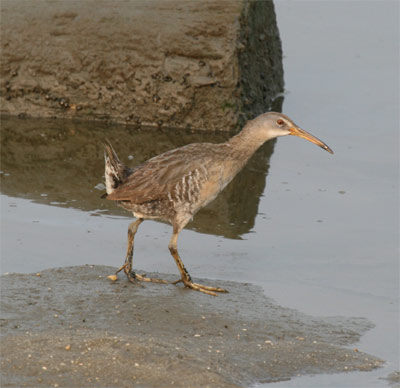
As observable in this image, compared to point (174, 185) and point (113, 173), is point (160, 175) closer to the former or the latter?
point (174, 185)

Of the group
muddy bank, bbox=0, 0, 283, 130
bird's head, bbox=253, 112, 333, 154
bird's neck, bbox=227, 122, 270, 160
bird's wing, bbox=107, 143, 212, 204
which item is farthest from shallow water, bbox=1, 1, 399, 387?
bird's head, bbox=253, 112, 333, 154

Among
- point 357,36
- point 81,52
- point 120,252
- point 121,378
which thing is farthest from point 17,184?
point 357,36

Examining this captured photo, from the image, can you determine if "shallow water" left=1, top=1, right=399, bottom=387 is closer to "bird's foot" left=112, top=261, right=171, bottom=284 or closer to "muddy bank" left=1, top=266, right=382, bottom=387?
"muddy bank" left=1, top=266, right=382, bottom=387

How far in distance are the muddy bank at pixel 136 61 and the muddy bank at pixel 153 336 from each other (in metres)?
4.71

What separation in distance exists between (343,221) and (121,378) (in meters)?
4.18

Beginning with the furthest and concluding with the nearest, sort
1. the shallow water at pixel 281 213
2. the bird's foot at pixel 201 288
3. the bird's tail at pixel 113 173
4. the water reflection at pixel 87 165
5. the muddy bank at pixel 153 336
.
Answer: the water reflection at pixel 87 165 < the shallow water at pixel 281 213 < the bird's tail at pixel 113 173 < the bird's foot at pixel 201 288 < the muddy bank at pixel 153 336

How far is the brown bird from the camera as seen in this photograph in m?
7.19

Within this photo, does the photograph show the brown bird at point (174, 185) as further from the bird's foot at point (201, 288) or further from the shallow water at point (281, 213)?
the shallow water at point (281, 213)

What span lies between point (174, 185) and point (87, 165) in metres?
3.50

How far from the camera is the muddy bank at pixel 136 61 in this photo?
1165 centimetres


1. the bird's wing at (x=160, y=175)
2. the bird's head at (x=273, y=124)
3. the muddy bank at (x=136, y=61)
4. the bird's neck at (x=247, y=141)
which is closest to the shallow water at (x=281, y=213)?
the muddy bank at (x=136, y=61)

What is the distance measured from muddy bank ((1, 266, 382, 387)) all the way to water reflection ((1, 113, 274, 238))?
166 centimetres

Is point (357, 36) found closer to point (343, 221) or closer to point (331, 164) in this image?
point (331, 164)

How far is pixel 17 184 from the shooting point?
382 inches
